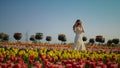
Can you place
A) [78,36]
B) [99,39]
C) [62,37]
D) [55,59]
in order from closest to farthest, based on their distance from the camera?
1. [55,59]
2. [78,36]
3. [62,37]
4. [99,39]

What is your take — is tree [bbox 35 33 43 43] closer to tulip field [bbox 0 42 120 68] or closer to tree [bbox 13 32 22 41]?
tree [bbox 13 32 22 41]

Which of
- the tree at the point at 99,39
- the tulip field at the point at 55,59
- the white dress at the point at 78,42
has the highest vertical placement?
the tree at the point at 99,39

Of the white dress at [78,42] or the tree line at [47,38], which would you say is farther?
the tree line at [47,38]

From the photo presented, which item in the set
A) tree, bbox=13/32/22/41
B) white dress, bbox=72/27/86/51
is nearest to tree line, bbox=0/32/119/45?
tree, bbox=13/32/22/41

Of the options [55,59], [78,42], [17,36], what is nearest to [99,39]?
[17,36]

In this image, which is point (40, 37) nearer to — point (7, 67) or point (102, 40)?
point (102, 40)

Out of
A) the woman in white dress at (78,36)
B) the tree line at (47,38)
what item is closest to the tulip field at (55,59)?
the woman in white dress at (78,36)

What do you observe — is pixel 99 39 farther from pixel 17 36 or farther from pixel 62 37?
pixel 17 36

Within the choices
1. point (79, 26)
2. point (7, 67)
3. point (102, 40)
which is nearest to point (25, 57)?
point (7, 67)

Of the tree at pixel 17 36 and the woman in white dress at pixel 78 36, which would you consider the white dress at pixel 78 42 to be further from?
the tree at pixel 17 36

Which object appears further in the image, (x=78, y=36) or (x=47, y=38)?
(x=47, y=38)

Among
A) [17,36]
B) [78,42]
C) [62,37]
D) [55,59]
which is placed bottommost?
[55,59]

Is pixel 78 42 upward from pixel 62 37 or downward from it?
downward

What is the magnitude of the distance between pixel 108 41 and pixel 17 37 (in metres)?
12.5
